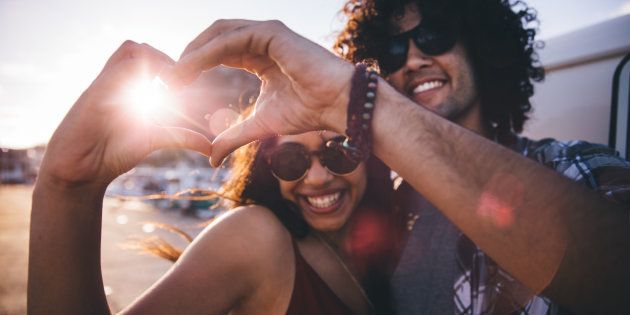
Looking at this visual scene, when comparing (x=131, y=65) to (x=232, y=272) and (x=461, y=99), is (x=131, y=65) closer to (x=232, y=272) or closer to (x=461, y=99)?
(x=232, y=272)

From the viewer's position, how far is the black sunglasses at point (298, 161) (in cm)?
195

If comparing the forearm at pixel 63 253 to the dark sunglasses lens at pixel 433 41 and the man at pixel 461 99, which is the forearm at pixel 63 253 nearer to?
the man at pixel 461 99

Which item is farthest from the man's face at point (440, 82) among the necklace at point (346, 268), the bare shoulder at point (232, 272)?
the bare shoulder at point (232, 272)

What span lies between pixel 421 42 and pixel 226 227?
6.04ft

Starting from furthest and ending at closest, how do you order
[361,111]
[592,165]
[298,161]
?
1. [298,161]
2. [592,165]
3. [361,111]

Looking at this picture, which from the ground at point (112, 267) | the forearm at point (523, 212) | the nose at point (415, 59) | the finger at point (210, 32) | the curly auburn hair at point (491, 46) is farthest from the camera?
the ground at point (112, 267)

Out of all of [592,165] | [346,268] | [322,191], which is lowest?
[346,268]

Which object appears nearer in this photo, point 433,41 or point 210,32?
point 210,32

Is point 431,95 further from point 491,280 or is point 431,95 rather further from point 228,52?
point 228,52

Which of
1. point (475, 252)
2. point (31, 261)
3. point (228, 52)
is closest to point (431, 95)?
point (475, 252)

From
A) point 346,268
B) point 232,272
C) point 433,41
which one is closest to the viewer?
point 232,272

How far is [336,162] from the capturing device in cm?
198

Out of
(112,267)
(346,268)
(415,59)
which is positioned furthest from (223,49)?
(112,267)

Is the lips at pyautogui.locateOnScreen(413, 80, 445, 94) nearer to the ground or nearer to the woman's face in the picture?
the woman's face
